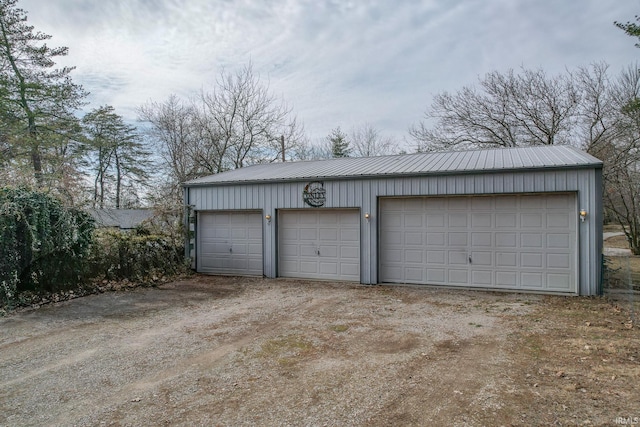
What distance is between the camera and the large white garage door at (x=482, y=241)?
8133mm

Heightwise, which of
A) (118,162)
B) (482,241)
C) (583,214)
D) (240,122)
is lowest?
(482,241)

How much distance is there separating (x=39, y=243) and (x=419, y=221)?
313 inches

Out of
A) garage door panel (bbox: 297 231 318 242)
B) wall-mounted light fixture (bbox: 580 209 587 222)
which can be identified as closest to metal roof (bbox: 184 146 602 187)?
wall-mounted light fixture (bbox: 580 209 587 222)

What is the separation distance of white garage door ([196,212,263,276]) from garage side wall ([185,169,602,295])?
0.32m

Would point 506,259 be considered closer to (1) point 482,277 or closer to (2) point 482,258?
(2) point 482,258

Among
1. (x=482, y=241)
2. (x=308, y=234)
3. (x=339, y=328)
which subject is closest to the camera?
(x=339, y=328)

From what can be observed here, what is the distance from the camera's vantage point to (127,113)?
22.8 metres

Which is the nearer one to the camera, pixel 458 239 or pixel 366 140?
pixel 458 239

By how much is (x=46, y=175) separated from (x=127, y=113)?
14.2m

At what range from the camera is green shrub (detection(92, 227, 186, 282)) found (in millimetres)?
9070

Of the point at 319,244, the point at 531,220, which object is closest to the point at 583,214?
the point at 531,220

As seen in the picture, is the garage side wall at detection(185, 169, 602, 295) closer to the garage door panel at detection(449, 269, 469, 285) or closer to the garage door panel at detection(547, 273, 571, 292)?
the garage door panel at detection(547, 273, 571, 292)

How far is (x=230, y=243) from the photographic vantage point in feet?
36.9

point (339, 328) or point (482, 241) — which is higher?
point (482, 241)
